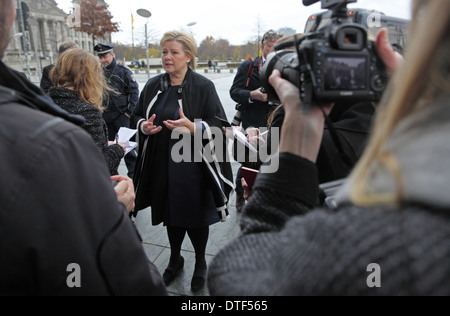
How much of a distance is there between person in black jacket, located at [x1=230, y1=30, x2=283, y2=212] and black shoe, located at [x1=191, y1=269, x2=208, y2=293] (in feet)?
5.05

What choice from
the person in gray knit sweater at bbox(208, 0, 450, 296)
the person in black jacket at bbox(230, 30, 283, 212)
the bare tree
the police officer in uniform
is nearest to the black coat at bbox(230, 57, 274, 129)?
the person in black jacket at bbox(230, 30, 283, 212)

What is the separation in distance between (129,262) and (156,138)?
1995 millimetres

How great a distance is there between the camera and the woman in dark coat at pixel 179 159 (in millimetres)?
2777

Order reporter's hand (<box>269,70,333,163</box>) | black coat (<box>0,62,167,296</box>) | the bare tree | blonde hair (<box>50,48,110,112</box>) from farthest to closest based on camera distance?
the bare tree, blonde hair (<box>50,48,110,112</box>), reporter's hand (<box>269,70,333,163</box>), black coat (<box>0,62,167,296</box>)

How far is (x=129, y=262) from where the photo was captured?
3.02ft

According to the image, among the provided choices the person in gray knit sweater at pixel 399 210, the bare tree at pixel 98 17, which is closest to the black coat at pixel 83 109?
the person in gray knit sweater at pixel 399 210

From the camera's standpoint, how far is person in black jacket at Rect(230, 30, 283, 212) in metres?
4.33

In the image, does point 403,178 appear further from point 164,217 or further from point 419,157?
point 164,217

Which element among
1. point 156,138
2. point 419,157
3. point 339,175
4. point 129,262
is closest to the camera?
point 419,157

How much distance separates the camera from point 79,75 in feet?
8.21

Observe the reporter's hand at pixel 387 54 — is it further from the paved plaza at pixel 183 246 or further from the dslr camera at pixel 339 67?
the paved plaza at pixel 183 246

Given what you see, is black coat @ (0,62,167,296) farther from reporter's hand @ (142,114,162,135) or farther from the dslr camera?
reporter's hand @ (142,114,162,135)

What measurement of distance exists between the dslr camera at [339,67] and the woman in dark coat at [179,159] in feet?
5.39
